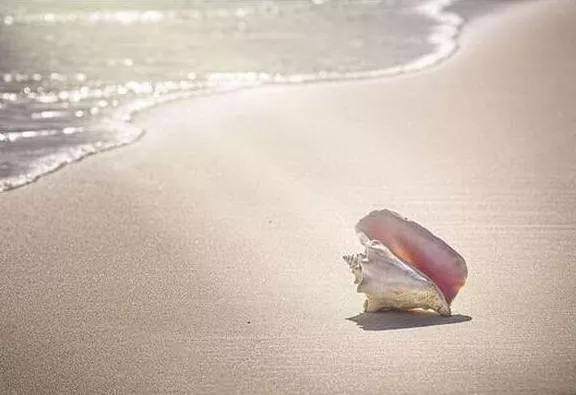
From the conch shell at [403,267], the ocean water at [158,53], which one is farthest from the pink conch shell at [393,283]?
the ocean water at [158,53]

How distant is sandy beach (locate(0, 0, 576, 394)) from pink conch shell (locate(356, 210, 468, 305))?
0.38 feet

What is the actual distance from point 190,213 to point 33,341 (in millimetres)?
1664

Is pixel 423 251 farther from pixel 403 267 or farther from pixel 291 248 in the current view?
pixel 291 248

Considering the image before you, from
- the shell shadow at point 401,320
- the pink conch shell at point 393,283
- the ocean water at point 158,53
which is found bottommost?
the shell shadow at point 401,320

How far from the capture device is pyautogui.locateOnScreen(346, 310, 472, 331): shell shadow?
13.0 feet

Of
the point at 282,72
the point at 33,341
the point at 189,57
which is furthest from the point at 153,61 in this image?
the point at 33,341

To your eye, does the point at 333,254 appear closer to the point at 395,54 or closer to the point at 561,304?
the point at 561,304

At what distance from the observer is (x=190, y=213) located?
554 cm

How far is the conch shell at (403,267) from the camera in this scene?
394 centimetres

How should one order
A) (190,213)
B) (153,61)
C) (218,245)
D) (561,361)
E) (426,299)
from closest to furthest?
(561,361) → (426,299) → (218,245) → (190,213) → (153,61)

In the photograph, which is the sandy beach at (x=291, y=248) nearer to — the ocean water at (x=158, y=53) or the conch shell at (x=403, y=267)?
the conch shell at (x=403, y=267)

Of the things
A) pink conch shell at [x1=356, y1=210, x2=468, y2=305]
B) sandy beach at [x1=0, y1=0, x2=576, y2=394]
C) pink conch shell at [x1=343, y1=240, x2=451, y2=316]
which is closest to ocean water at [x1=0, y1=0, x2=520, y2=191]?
sandy beach at [x1=0, y1=0, x2=576, y2=394]

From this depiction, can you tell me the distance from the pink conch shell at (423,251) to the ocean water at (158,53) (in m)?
2.62

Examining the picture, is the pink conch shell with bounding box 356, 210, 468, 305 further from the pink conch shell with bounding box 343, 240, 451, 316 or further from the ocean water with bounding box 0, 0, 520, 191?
the ocean water with bounding box 0, 0, 520, 191
